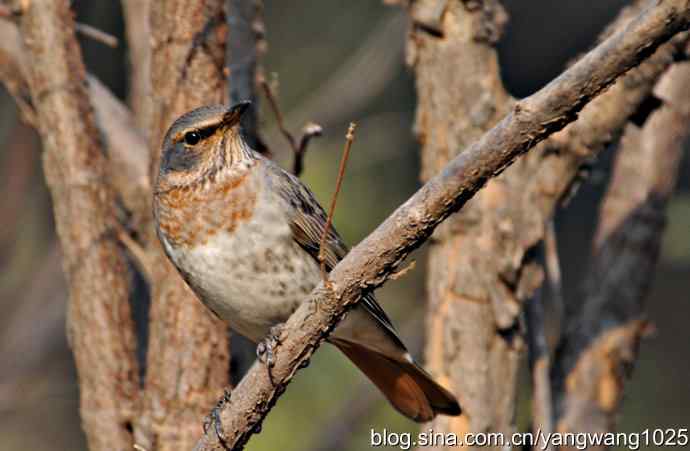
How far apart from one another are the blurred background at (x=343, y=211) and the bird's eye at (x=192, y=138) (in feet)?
7.73

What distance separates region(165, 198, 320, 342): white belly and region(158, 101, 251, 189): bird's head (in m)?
0.30

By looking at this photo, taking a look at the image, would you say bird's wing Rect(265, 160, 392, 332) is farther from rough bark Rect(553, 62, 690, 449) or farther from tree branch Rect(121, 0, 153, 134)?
tree branch Rect(121, 0, 153, 134)

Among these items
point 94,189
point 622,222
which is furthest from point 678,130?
point 94,189

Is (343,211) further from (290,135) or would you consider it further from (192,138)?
(192,138)

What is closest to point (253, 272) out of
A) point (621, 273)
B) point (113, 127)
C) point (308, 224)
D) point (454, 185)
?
point (308, 224)

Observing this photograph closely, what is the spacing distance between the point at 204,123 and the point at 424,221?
1326mm

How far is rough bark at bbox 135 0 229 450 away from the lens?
391cm

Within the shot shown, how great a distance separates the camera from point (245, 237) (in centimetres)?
364

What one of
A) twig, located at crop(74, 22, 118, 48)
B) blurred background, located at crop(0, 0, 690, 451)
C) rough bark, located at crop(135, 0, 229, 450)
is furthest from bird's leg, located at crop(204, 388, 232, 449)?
blurred background, located at crop(0, 0, 690, 451)

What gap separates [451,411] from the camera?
4.13 m

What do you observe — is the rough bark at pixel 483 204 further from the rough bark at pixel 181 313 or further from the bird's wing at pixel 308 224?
the rough bark at pixel 181 313

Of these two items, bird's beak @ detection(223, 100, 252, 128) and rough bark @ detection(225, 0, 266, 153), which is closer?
bird's beak @ detection(223, 100, 252, 128)

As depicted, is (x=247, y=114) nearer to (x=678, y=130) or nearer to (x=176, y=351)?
(x=176, y=351)

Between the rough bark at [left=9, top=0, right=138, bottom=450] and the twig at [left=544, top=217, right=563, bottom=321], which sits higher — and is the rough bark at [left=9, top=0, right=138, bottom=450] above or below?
above
